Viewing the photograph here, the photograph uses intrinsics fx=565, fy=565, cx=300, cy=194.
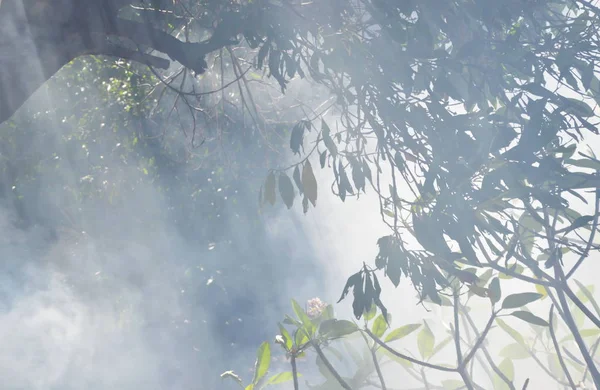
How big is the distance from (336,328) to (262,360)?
0.32 m

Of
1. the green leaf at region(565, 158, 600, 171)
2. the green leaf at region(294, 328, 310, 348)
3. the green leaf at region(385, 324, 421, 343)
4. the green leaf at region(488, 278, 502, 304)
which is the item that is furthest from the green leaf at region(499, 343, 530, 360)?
the green leaf at region(294, 328, 310, 348)

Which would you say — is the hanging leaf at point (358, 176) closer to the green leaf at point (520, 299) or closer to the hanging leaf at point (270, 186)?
the hanging leaf at point (270, 186)

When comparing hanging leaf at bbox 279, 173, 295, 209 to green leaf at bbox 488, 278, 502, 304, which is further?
hanging leaf at bbox 279, 173, 295, 209

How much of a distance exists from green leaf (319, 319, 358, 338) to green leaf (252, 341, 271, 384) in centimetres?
22

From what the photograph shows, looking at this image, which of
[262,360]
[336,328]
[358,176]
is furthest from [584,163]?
[262,360]

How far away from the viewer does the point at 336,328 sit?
2.00 m

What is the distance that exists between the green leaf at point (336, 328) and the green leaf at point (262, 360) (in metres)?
0.22

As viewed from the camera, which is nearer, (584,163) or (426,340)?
(584,163)

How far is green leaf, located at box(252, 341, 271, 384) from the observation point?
6.84 feet

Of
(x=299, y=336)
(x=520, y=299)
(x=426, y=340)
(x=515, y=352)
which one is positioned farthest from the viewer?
(x=515, y=352)

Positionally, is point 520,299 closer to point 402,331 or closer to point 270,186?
point 402,331

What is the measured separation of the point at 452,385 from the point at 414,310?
2.45m

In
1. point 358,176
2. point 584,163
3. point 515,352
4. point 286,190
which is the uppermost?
point 286,190

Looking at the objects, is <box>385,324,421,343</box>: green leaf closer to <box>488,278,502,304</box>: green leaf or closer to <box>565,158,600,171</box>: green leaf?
<box>488,278,502,304</box>: green leaf
